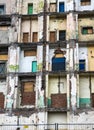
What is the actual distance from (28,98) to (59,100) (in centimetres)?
293

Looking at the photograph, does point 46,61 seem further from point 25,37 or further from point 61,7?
point 61,7

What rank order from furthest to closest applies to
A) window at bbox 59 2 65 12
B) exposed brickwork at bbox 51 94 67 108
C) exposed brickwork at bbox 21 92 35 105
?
1. window at bbox 59 2 65 12
2. exposed brickwork at bbox 21 92 35 105
3. exposed brickwork at bbox 51 94 67 108

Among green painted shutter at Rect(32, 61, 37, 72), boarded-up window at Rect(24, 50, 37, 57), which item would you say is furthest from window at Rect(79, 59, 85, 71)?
boarded-up window at Rect(24, 50, 37, 57)

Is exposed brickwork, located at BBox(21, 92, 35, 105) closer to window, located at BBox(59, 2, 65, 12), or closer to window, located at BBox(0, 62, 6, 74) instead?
window, located at BBox(0, 62, 6, 74)

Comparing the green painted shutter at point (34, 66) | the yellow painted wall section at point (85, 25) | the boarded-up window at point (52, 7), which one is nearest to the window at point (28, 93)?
the green painted shutter at point (34, 66)

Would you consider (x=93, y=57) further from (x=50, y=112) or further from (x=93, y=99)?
(x=50, y=112)

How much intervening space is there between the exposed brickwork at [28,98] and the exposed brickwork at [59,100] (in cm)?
188

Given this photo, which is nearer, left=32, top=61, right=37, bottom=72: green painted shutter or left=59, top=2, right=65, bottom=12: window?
left=32, top=61, right=37, bottom=72: green painted shutter

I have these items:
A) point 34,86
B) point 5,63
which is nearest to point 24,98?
point 34,86

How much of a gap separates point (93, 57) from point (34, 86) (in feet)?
20.5

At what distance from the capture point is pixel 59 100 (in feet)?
104

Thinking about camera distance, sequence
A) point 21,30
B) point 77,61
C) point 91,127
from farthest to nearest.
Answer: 1. point 21,30
2. point 77,61
3. point 91,127

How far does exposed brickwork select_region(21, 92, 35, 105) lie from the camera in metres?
31.9

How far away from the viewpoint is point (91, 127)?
2980 cm
